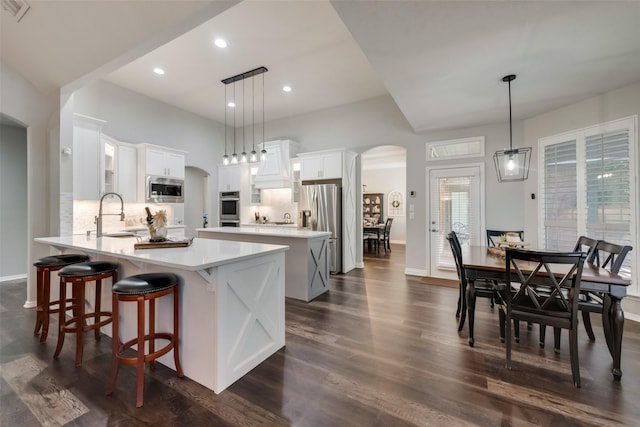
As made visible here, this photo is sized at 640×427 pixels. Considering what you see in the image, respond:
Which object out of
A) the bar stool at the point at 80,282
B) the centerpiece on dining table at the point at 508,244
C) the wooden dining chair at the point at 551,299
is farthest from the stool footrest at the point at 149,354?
the centerpiece on dining table at the point at 508,244

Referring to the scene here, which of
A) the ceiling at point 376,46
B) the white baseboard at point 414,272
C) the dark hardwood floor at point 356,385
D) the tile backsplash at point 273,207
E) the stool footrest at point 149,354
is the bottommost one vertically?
the dark hardwood floor at point 356,385

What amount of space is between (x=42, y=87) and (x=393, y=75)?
4.39 metres

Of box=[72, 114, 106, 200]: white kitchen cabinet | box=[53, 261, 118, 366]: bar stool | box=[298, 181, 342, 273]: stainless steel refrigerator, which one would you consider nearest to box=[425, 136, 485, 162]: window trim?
box=[298, 181, 342, 273]: stainless steel refrigerator

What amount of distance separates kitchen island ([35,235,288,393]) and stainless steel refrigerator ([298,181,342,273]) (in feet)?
9.89

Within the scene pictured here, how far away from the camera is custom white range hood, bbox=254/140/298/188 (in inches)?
238

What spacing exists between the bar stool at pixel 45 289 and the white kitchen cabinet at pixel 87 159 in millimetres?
1892

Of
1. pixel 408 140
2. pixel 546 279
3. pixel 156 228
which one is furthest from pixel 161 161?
pixel 546 279

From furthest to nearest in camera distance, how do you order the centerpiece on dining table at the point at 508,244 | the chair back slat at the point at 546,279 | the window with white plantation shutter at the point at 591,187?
the window with white plantation shutter at the point at 591,187
the centerpiece on dining table at the point at 508,244
the chair back slat at the point at 546,279

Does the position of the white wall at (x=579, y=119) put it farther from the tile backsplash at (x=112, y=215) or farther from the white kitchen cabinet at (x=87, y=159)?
the white kitchen cabinet at (x=87, y=159)

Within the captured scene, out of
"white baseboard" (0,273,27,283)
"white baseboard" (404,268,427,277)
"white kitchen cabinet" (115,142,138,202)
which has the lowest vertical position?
"white baseboard" (404,268,427,277)

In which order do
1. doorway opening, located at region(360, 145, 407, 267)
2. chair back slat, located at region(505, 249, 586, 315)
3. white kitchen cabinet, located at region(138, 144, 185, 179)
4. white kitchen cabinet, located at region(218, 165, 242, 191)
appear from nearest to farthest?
chair back slat, located at region(505, 249, 586, 315)
white kitchen cabinet, located at region(138, 144, 185, 179)
white kitchen cabinet, located at region(218, 165, 242, 191)
doorway opening, located at region(360, 145, 407, 267)

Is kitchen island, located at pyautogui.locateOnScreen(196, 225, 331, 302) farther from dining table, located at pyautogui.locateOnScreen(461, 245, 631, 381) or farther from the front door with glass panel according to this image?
dining table, located at pyautogui.locateOnScreen(461, 245, 631, 381)

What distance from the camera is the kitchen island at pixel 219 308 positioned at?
1.83m

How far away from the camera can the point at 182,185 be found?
5.91 metres
